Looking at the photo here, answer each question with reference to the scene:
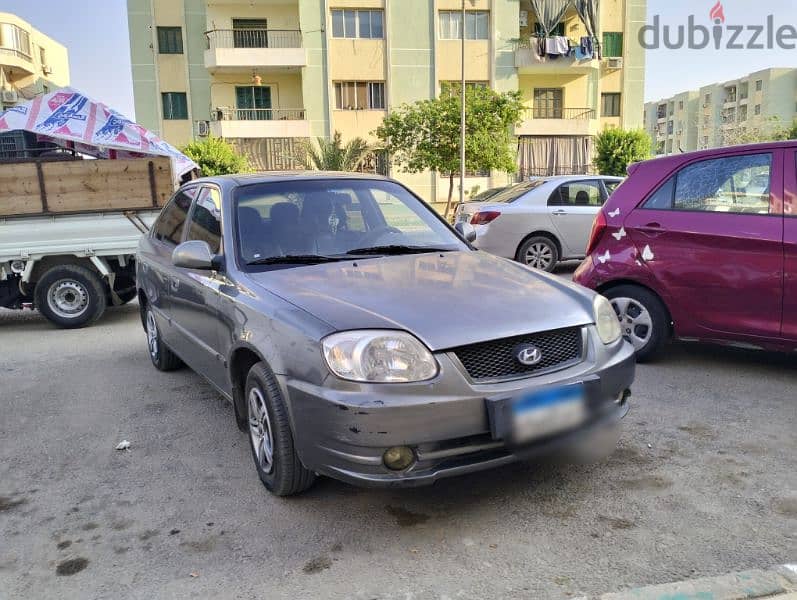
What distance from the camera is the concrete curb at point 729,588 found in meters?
2.43

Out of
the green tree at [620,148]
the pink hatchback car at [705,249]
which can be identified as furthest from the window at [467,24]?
the pink hatchback car at [705,249]

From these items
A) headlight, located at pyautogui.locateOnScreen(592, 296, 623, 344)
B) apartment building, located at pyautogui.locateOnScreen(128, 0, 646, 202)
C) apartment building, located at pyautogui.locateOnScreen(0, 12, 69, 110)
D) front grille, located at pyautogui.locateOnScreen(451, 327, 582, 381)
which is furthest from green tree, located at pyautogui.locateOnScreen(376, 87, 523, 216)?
apartment building, located at pyautogui.locateOnScreen(0, 12, 69, 110)

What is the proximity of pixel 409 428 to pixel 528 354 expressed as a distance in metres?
0.62

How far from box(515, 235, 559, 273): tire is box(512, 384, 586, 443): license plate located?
7761mm

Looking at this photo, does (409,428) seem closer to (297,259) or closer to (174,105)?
(297,259)

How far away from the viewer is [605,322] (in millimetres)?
3326

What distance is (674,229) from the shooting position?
5047mm

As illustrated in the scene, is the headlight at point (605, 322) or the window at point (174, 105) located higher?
the window at point (174, 105)

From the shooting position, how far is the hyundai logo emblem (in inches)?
112

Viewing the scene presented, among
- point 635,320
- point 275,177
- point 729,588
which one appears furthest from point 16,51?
point 729,588

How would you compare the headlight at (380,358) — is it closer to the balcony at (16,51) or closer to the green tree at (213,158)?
the green tree at (213,158)

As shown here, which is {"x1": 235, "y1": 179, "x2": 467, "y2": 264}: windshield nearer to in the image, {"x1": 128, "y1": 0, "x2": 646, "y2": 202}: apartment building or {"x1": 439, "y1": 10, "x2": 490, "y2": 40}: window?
{"x1": 128, "y1": 0, "x2": 646, "y2": 202}: apartment building

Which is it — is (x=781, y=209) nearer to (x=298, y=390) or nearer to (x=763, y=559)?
(x=763, y=559)

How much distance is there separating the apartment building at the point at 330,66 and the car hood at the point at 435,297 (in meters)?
27.2
